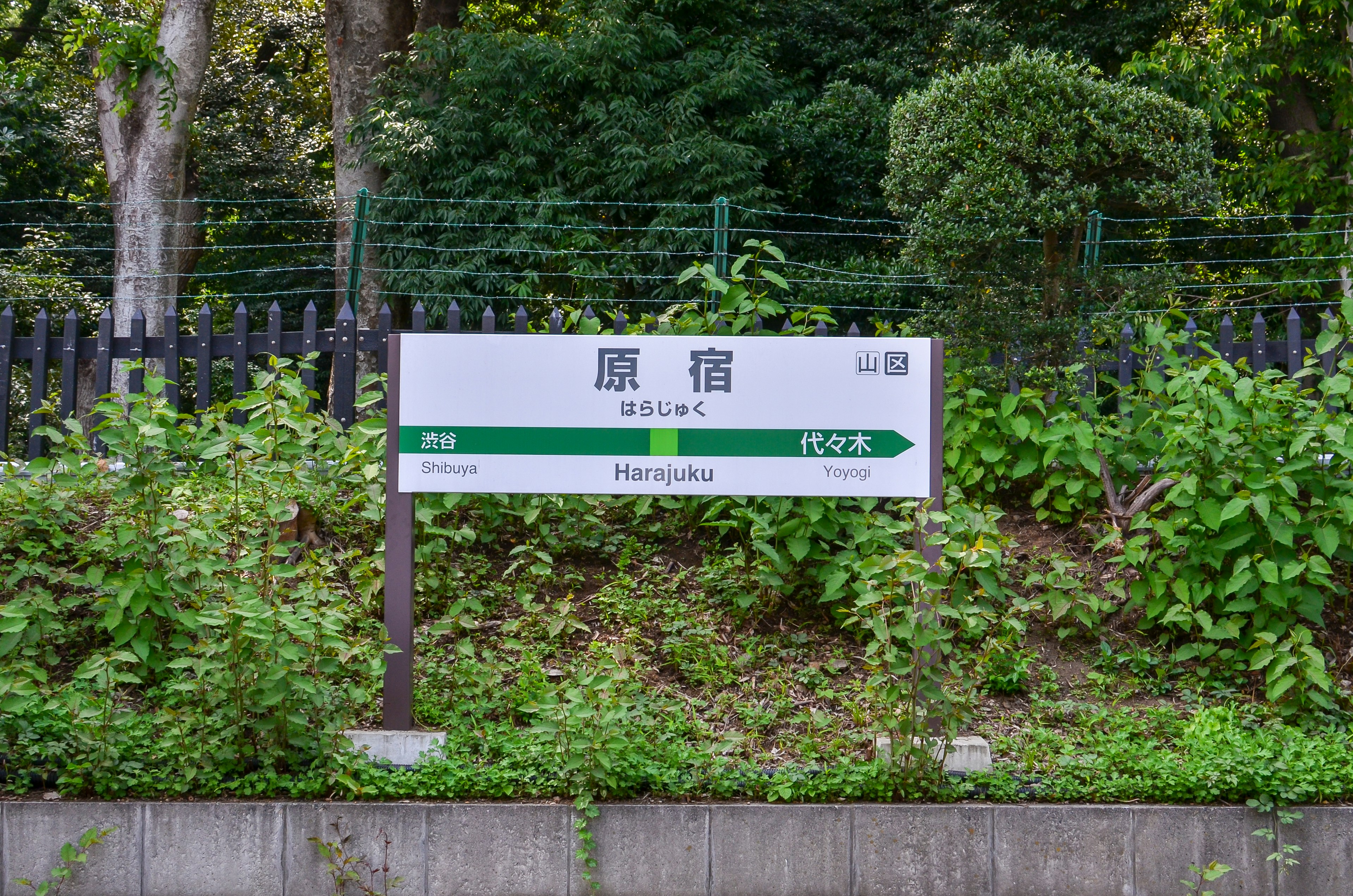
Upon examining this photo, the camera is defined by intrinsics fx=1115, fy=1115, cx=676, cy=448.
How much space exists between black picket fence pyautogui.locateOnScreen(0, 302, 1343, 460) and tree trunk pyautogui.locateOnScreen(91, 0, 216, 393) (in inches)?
209

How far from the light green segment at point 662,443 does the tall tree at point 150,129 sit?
901 cm

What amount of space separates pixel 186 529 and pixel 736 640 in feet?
7.52

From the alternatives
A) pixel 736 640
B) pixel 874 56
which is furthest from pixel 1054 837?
pixel 874 56

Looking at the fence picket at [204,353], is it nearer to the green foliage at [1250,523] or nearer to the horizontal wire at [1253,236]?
the green foliage at [1250,523]

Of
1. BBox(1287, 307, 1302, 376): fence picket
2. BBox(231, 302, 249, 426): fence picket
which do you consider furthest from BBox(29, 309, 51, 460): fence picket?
BBox(1287, 307, 1302, 376): fence picket

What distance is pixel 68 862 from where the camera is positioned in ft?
12.9

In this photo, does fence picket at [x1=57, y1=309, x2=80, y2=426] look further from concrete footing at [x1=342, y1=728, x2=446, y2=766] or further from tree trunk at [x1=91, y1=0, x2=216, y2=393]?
tree trunk at [x1=91, y1=0, x2=216, y2=393]

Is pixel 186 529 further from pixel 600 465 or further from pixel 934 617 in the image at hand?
pixel 934 617

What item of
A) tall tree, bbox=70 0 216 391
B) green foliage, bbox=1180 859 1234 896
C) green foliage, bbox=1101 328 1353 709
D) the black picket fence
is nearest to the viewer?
green foliage, bbox=1180 859 1234 896

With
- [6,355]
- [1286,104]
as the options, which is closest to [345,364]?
[6,355]

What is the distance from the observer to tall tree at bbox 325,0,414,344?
12758mm

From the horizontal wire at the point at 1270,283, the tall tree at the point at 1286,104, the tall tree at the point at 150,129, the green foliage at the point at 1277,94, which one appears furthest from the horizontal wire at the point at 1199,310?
the tall tree at the point at 150,129

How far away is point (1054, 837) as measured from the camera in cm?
400

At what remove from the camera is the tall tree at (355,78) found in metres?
12.8
